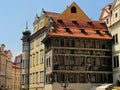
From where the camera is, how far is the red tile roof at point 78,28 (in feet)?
173

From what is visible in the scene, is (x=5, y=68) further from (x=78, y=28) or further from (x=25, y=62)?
(x=78, y=28)

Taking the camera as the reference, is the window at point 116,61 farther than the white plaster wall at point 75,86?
Yes

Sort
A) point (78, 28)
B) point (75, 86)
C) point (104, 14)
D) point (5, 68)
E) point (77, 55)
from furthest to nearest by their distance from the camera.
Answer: point (5, 68), point (104, 14), point (78, 28), point (77, 55), point (75, 86)

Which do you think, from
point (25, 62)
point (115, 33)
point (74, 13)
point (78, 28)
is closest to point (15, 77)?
point (25, 62)

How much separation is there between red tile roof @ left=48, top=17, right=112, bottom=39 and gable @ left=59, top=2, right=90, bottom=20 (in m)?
5.56

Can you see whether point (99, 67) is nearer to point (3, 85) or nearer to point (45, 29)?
point (45, 29)

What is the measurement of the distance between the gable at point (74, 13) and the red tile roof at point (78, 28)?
5.56 m

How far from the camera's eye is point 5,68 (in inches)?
3888

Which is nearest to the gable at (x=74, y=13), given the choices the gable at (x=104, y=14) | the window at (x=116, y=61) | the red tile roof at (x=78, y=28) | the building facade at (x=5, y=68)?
the gable at (x=104, y=14)

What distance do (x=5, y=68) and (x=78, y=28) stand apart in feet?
159

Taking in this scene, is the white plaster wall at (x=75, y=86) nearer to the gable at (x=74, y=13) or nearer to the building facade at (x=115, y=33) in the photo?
the building facade at (x=115, y=33)

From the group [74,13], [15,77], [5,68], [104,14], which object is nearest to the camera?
[104,14]

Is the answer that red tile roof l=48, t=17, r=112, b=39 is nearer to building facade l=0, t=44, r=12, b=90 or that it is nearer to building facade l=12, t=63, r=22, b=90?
building facade l=0, t=44, r=12, b=90

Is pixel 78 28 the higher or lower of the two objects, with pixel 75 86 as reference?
higher
